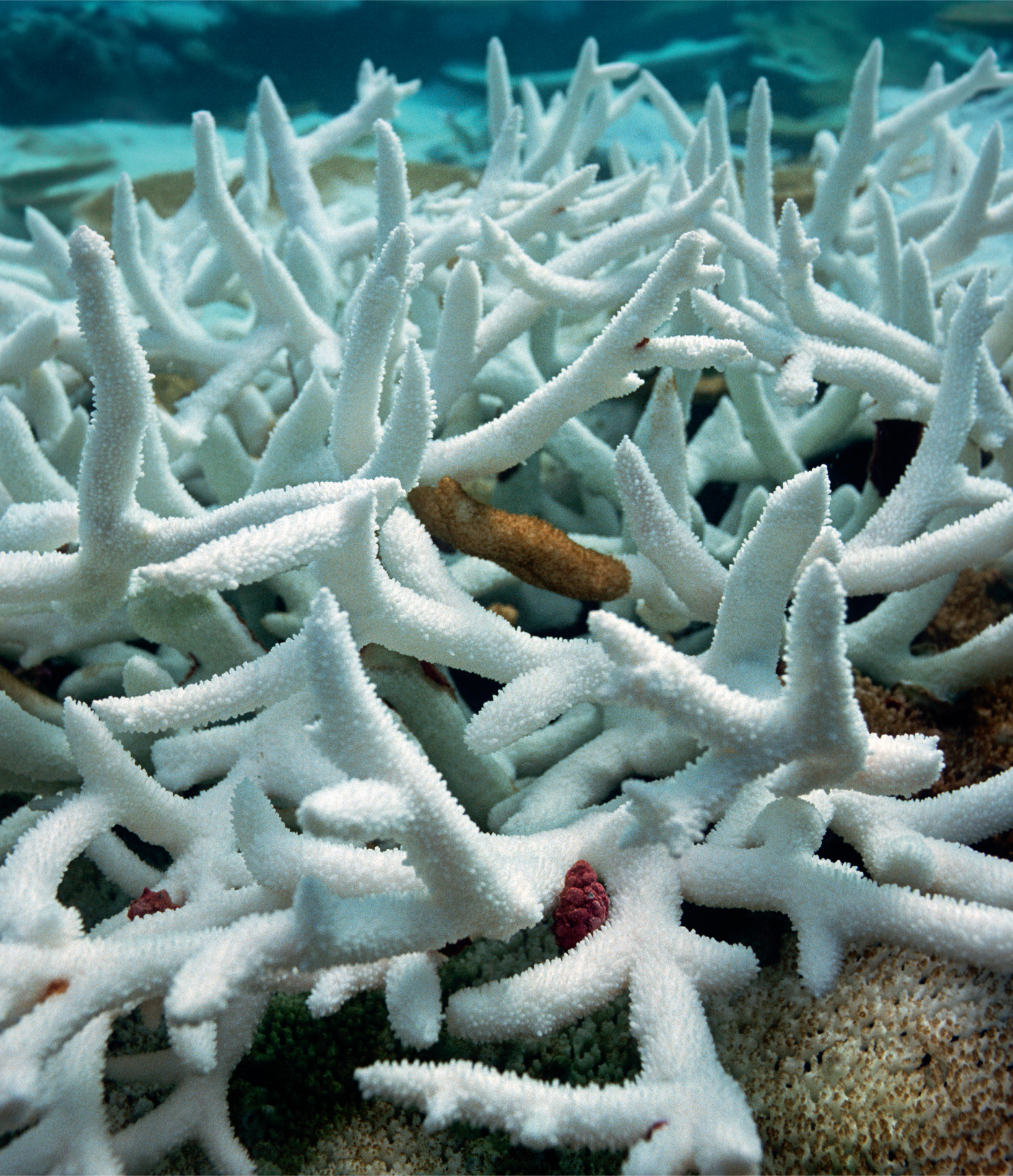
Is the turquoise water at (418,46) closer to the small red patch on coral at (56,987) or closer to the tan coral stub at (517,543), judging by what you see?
the tan coral stub at (517,543)

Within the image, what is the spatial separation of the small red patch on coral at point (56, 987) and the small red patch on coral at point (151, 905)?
0.71 feet

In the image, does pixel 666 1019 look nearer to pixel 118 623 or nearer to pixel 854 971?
pixel 854 971

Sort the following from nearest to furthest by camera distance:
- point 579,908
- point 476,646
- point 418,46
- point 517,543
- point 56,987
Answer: point 56,987 → point 579,908 → point 476,646 → point 517,543 → point 418,46

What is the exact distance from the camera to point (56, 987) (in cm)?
99

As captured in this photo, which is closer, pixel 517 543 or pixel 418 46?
pixel 517 543

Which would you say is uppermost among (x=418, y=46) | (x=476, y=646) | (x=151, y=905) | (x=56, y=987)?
(x=418, y=46)

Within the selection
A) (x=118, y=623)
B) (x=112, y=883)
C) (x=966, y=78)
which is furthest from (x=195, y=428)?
(x=966, y=78)

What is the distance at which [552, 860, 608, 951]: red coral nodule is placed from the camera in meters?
1.15

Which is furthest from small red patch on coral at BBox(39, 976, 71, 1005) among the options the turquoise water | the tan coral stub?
the turquoise water

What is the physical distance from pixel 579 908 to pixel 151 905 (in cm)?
68

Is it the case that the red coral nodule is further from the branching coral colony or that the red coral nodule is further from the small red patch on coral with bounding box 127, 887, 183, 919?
the small red patch on coral with bounding box 127, 887, 183, 919

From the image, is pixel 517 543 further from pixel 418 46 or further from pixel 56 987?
pixel 418 46

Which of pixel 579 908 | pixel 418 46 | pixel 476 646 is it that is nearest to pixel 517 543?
pixel 476 646

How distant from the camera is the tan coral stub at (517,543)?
1432 millimetres
